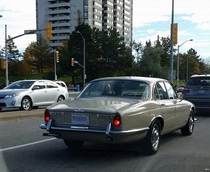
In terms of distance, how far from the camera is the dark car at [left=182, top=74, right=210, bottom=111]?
14523 millimetres

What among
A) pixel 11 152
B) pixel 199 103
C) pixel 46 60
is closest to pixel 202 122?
pixel 199 103

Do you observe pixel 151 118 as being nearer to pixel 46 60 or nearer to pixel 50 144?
pixel 50 144

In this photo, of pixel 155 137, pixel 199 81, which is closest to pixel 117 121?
pixel 155 137

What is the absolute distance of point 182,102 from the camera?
901 centimetres

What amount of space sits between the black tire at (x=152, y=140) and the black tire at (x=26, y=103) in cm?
984

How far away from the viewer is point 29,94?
53.3ft

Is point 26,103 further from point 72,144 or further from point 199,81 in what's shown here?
point 72,144

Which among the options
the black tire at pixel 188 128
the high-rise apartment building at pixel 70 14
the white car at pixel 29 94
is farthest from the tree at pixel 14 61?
the black tire at pixel 188 128

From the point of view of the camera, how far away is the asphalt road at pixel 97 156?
605cm

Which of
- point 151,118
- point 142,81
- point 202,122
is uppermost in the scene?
point 142,81

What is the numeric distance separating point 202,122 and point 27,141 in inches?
268

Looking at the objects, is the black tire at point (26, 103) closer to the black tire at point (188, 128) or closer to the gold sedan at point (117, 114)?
the black tire at point (188, 128)

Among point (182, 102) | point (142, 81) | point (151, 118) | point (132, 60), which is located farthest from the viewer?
point (132, 60)


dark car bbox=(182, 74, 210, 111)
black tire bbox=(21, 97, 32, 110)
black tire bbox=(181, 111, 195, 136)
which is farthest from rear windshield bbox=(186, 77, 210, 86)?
black tire bbox=(21, 97, 32, 110)
